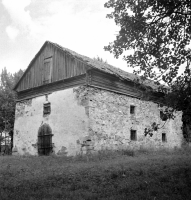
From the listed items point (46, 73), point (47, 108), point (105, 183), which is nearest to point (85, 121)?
point (47, 108)

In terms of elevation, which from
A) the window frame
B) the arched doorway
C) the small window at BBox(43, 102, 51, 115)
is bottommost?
the arched doorway

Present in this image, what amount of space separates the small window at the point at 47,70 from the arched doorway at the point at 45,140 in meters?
3.26

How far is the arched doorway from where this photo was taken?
16.0m

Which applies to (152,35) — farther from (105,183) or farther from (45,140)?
(45,140)

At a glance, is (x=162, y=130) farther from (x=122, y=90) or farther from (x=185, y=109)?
(x=185, y=109)

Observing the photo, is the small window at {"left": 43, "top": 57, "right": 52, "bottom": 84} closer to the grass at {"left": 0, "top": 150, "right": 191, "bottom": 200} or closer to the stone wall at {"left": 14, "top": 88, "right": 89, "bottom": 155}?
the stone wall at {"left": 14, "top": 88, "right": 89, "bottom": 155}

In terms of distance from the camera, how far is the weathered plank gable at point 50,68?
1578 centimetres

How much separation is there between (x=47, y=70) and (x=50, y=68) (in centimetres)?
34

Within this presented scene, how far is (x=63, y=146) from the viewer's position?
592 inches

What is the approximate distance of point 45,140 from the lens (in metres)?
16.3

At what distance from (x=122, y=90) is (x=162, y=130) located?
16.8ft

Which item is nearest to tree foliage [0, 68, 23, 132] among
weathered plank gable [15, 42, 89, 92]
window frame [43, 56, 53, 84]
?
weathered plank gable [15, 42, 89, 92]

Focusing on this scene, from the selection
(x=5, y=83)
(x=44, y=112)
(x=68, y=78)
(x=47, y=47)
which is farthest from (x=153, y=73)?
(x=5, y=83)

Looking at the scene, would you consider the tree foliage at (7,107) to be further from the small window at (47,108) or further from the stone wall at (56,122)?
the small window at (47,108)
